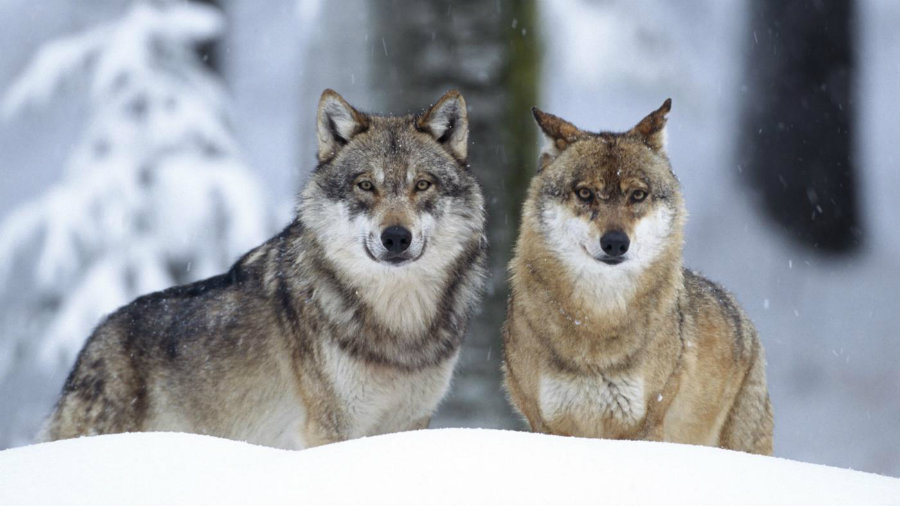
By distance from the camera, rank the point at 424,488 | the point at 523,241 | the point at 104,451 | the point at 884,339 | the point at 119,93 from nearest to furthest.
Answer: the point at 424,488 → the point at 104,451 → the point at 523,241 → the point at 119,93 → the point at 884,339

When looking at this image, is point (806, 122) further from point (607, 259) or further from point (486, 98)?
point (607, 259)

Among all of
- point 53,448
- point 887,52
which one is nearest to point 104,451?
point 53,448

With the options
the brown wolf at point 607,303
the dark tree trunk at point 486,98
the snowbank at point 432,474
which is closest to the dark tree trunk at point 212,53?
the dark tree trunk at point 486,98

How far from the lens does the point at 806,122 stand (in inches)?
378

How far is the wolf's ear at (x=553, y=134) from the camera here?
476 centimetres

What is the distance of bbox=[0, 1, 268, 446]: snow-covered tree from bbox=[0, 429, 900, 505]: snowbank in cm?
514

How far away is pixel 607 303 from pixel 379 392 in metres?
1.23

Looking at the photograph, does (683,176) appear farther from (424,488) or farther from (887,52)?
(424,488)

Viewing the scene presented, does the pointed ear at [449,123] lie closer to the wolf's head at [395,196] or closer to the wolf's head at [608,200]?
the wolf's head at [395,196]

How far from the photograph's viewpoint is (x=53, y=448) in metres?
3.41

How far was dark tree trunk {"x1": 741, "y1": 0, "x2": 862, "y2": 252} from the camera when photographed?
9438 mm

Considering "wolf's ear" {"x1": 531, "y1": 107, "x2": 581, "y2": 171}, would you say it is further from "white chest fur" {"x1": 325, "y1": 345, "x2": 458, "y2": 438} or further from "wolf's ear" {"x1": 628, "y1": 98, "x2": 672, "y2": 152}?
"white chest fur" {"x1": 325, "y1": 345, "x2": 458, "y2": 438}

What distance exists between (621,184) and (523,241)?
2.03 ft

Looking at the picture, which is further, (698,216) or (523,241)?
(698,216)
